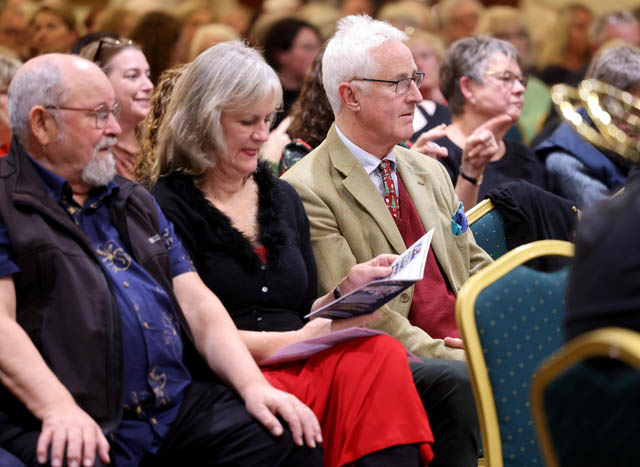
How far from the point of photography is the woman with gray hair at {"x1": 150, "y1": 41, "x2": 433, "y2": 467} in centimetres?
240

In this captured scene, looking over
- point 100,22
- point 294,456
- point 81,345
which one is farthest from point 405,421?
point 100,22

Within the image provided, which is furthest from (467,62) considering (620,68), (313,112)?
(313,112)

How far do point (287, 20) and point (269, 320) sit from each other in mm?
3305

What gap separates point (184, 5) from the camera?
735 cm

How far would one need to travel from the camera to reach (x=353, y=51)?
314cm

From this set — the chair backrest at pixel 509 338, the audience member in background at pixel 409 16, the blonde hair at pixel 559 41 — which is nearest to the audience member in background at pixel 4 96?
the chair backrest at pixel 509 338

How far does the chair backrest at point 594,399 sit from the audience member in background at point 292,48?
13.4 feet

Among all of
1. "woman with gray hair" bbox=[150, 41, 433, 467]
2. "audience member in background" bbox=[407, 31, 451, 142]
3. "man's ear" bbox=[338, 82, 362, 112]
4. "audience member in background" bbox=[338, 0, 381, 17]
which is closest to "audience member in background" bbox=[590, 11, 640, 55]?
"audience member in background" bbox=[407, 31, 451, 142]

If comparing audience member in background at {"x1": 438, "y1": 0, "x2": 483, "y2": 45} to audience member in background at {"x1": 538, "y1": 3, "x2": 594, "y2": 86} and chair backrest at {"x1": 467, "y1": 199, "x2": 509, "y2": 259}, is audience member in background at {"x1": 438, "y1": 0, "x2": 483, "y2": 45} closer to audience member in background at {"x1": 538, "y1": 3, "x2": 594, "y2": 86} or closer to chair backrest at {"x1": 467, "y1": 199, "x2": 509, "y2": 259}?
audience member in background at {"x1": 538, "y1": 3, "x2": 594, "y2": 86}

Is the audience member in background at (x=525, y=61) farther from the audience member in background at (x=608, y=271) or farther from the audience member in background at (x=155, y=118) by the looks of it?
the audience member in background at (x=608, y=271)

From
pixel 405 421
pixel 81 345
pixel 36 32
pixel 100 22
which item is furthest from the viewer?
pixel 100 22

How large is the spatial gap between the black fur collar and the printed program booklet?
0.29m

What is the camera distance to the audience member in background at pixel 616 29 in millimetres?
6906

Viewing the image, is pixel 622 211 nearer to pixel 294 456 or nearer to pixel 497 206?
pixel 294 456
